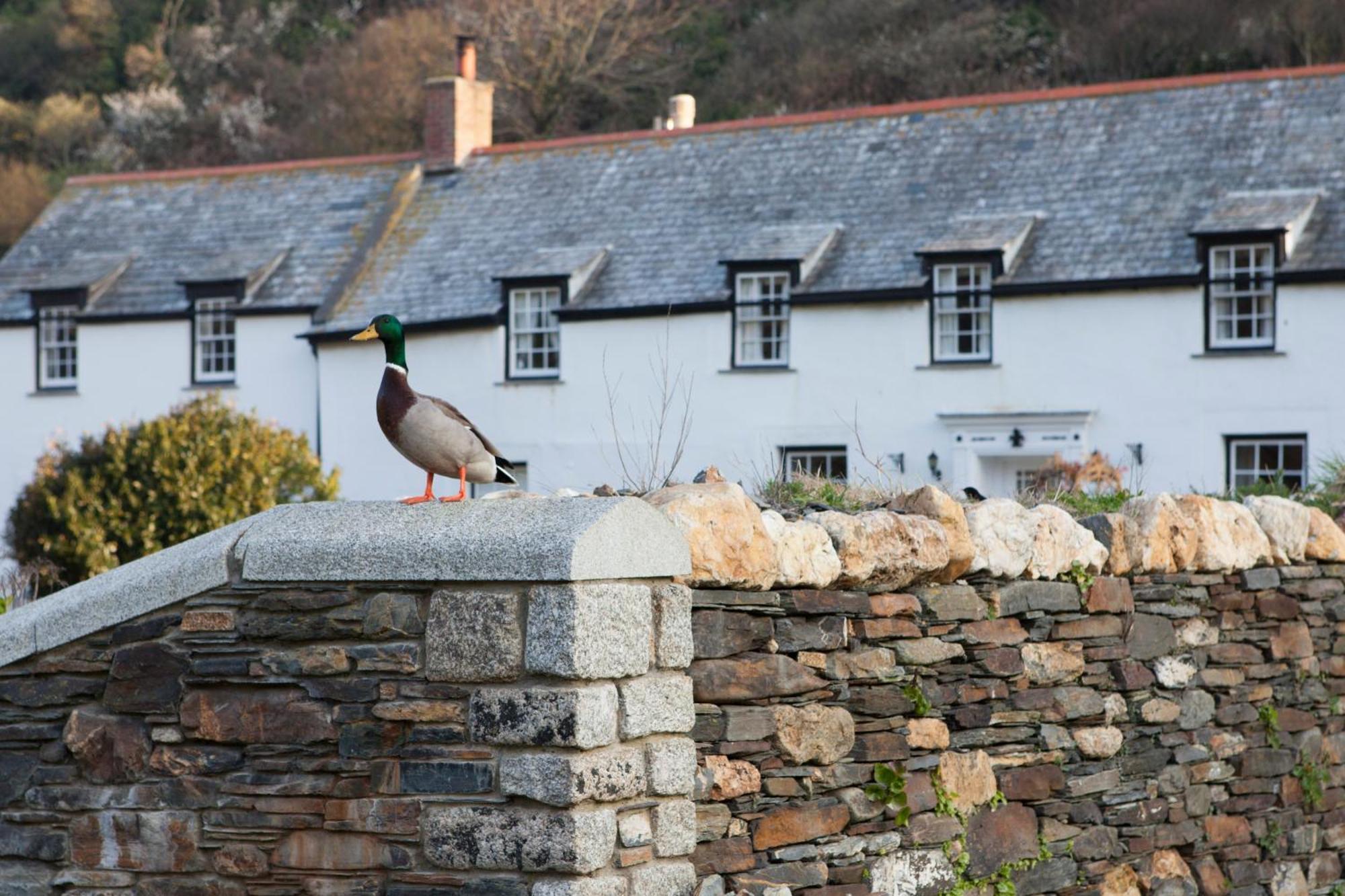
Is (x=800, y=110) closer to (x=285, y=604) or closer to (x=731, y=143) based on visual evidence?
(x=731, y=143)

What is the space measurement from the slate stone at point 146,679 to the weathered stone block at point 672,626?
1.53 meters

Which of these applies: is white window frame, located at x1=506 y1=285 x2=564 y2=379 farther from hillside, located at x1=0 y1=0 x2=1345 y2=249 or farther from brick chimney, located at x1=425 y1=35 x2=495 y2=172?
hillside, located at x1=0 y1=0 x2=1345 y2=249

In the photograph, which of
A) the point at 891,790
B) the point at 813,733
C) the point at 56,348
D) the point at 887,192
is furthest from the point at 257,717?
the point at 56,348

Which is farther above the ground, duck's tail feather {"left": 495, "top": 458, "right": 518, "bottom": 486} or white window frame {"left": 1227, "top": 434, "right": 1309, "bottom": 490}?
white window frame {"left": 1227, "top": 434, "right": 1309, "bottom": 490}

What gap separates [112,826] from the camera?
6.26 meters

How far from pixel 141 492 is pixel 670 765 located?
10454 mm

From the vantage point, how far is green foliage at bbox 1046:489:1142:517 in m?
8.64

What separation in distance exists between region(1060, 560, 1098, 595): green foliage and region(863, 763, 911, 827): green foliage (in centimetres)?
128

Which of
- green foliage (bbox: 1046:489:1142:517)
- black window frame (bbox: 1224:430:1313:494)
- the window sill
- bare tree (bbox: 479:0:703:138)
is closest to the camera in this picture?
green foliage (bbox: 1046:489:1142:517)

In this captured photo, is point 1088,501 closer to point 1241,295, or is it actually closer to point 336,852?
point 336,852

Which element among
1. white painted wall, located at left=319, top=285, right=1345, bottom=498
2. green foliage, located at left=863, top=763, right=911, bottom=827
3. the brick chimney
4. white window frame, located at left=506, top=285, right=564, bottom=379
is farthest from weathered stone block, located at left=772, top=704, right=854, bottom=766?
the brick chimney

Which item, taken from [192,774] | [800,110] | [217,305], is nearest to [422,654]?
[192,774]

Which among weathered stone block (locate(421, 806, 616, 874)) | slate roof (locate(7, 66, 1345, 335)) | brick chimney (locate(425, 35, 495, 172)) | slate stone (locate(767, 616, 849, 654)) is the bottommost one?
weathered stone block (locate(421, 806, 616, 874))

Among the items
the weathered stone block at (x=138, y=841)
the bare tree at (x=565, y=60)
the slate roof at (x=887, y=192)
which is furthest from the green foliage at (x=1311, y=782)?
the bare tree at (x=565, y=60)
